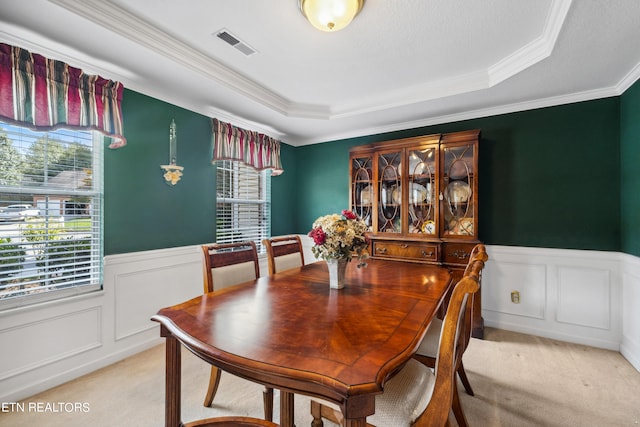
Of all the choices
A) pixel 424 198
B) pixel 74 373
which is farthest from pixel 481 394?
pixel 74 373

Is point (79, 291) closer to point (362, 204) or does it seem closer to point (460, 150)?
point (362, 204)

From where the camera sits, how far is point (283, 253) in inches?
95.2

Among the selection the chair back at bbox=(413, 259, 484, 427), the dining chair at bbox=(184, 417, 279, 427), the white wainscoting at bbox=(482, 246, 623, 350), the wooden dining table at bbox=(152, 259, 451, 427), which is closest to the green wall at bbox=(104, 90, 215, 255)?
the wooden dining table at bbox=(152, 259, 451, 427)

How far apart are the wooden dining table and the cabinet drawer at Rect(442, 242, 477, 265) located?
126 cm

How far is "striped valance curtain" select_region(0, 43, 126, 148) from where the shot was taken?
1.79m

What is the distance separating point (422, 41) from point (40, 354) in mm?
3562

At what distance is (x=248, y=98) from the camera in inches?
111

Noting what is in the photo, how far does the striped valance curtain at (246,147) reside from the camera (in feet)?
10.4

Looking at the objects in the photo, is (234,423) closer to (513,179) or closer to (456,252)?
(456,252)

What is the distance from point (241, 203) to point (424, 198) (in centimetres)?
227

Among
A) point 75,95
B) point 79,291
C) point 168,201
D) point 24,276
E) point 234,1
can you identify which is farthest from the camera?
point 168,201

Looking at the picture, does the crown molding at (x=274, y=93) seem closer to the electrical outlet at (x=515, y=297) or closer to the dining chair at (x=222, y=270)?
Result: the dining chair at (x=222, y=270)

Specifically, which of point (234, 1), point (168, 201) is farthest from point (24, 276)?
point (234, 1)

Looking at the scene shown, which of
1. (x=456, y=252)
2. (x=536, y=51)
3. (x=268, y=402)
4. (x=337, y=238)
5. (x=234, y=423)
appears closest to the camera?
(x=234, y=423)
